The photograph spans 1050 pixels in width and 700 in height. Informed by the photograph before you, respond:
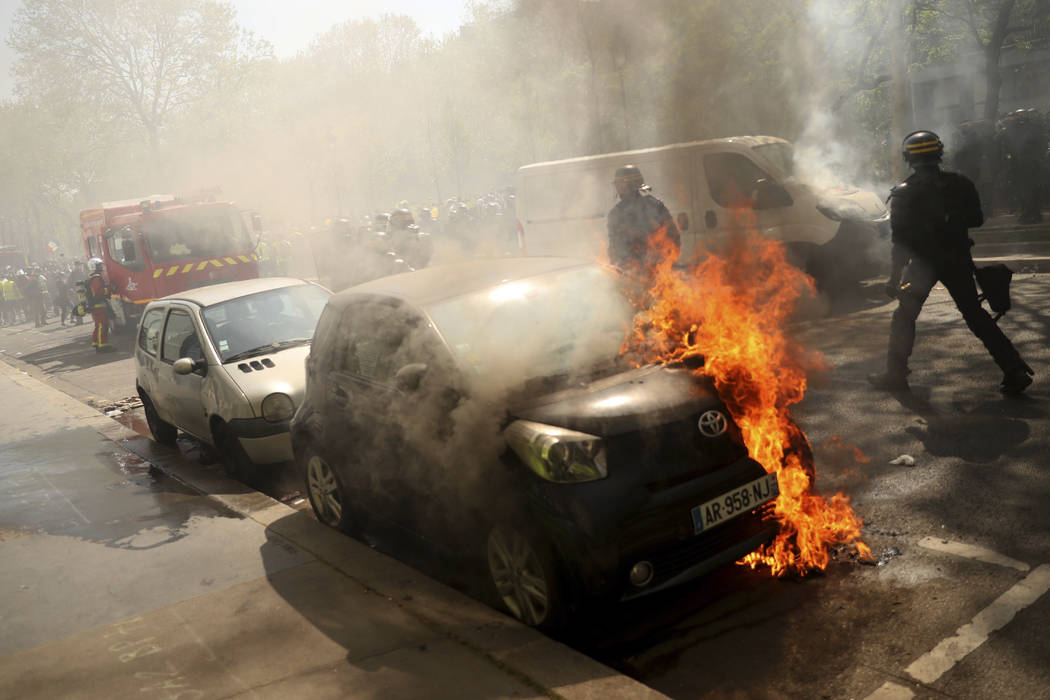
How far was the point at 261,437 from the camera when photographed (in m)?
6.80

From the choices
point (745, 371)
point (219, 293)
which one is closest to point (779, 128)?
point (219, 293)

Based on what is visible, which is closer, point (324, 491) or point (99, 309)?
point (324, 491)

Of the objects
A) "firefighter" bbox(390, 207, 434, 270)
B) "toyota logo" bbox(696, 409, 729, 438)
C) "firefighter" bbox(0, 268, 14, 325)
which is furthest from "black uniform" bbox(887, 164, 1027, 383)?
"firefighter" bbox(0, 268, 14, 325)

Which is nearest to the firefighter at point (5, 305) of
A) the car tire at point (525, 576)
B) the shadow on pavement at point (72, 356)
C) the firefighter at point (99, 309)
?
the shadow on pavement at point (72, 356)

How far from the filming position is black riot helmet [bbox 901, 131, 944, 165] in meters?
6.22

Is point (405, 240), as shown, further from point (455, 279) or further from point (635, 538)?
point (635, 538)

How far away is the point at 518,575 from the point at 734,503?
1.00m

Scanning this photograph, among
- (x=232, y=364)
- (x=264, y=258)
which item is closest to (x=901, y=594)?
(x=232, y=364)

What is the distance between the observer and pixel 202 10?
41938mm

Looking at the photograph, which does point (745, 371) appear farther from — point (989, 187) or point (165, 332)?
point (989, 187)

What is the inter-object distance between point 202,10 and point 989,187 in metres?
37.3

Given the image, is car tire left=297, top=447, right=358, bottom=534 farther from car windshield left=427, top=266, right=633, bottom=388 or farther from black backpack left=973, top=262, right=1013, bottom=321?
black backpack left=973, top=262, right=1013, bottom=321

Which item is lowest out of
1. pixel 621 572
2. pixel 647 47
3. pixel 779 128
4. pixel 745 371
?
pixel 621 572

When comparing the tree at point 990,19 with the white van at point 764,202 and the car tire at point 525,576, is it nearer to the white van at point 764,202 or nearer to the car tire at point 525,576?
the white van at point 764,202
